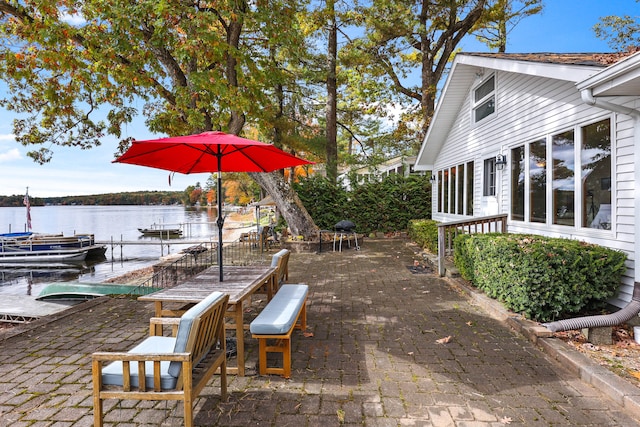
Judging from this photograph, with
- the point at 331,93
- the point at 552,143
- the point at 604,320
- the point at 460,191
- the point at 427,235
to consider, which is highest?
the point at 331,93

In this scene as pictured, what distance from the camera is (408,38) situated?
18219 mm

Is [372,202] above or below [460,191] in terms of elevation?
below

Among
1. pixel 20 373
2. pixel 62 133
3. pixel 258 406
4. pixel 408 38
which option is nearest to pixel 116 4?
pixel 62 133

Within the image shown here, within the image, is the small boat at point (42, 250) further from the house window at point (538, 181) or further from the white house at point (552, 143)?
the house window at point (538, 181)

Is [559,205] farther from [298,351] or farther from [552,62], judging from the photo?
[298,351]

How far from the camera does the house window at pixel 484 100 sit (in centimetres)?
840

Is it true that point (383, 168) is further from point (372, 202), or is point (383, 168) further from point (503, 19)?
point (503, 19)

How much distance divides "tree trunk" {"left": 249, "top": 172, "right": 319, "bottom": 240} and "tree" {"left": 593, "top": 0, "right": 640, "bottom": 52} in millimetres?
17866

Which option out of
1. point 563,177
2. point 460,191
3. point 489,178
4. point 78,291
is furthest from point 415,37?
point 78,291

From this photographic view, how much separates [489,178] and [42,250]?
25.9 m

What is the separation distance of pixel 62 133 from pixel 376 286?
36.9 feet

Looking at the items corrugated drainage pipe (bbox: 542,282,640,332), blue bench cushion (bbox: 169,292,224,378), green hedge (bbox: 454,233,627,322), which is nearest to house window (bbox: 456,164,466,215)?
green hedge (bbox: 454,233,627,322)

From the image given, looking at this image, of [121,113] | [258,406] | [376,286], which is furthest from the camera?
[121,113]

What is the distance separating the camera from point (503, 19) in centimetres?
1844
